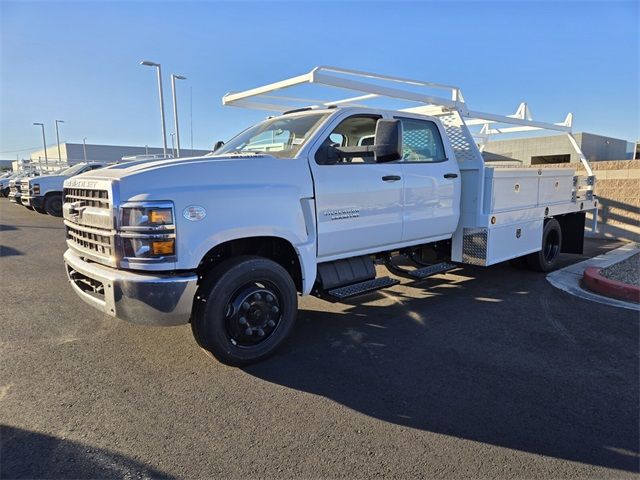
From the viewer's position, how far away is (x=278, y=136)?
188 inches

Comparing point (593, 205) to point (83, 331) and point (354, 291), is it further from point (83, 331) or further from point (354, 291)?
point (83, 331)

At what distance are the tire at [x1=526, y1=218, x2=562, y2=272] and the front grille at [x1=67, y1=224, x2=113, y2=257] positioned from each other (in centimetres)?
610

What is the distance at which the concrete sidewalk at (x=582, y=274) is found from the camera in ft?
18.7

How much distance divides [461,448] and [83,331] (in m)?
3.76

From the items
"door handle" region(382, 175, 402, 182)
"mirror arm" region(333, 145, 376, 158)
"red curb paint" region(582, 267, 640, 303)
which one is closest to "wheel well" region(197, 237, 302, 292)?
"mirror arm" region(333, 145, 376, 158)

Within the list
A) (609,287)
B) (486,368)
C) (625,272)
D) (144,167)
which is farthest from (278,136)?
(625,272)

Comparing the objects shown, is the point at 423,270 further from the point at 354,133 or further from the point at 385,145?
the point at 385,145

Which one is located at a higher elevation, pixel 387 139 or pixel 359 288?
pixel 387 139

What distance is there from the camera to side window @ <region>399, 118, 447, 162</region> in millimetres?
5277

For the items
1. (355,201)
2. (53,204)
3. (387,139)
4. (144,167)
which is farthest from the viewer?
(53,204)

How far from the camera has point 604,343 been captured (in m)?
4.36

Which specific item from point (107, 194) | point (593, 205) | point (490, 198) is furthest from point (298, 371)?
point (593, 205)

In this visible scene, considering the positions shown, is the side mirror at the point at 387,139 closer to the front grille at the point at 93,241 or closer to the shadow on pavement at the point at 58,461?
the front grille at the point at 93,241

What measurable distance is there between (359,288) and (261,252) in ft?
3.57
